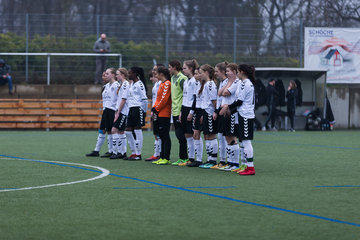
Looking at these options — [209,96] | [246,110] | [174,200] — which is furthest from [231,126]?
[174,200]

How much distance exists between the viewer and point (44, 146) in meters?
16.2

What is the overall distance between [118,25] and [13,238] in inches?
791

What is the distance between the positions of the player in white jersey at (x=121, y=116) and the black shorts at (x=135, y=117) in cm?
18

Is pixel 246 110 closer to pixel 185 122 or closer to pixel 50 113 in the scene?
pixel 185 122

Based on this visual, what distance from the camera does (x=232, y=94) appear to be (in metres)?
10.5

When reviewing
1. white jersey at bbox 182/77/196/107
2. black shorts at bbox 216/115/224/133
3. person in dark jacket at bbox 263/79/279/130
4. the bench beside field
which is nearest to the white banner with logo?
person in dark jacket at bbox 263/79/279/130

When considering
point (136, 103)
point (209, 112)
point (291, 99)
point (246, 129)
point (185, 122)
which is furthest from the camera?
point (291, 99)

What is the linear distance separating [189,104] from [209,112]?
450 mm

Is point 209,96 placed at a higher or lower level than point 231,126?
higher

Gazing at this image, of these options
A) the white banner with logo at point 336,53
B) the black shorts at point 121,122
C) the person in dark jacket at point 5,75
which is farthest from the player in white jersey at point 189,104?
the white banner with logo at point 336,53

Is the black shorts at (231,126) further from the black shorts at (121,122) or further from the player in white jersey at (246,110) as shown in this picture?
the black shorts at (121,122)

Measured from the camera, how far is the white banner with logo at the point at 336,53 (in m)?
27.1

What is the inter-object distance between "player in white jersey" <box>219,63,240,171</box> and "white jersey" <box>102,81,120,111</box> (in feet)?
9.87

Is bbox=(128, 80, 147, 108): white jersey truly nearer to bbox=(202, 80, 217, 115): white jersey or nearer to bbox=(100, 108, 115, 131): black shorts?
bbox=(100, 108, 115, 131): black shorts
